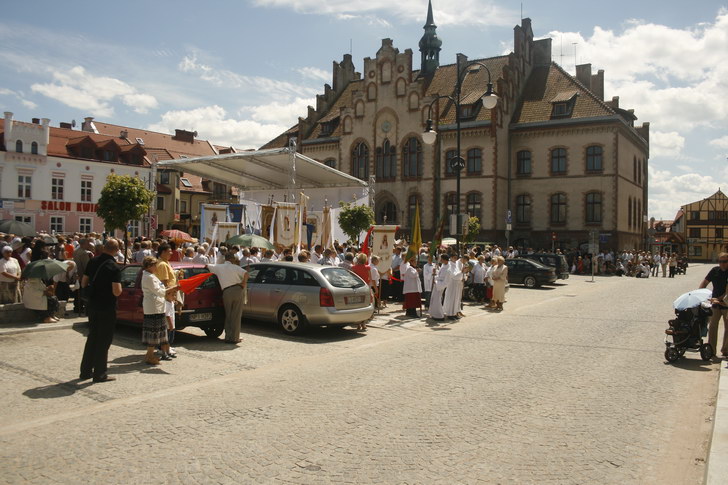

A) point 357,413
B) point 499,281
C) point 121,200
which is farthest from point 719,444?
point 121,200

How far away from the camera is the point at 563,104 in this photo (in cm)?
4506

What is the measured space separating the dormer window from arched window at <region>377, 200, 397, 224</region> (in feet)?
48.6

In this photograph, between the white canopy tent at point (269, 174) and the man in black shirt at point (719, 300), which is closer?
the man in black shirt at point (719, 300)

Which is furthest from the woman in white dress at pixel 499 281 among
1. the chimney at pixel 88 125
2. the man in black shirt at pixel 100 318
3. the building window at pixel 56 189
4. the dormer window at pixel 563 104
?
the chimney at pixel 88 125

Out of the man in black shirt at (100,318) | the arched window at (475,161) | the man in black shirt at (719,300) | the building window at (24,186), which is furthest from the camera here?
the building window at (24,186)

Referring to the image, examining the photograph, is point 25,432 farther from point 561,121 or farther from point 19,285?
point 561,121

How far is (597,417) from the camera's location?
664 cm

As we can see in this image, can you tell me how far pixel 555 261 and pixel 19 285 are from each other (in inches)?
975

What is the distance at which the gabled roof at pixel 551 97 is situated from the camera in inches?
1742

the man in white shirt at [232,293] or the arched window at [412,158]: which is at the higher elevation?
the arched window at [412,158]

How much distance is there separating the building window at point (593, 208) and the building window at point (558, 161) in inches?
111

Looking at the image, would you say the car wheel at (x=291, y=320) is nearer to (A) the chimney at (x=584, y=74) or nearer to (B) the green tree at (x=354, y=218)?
(B) the green tree at (x=354, y=218)

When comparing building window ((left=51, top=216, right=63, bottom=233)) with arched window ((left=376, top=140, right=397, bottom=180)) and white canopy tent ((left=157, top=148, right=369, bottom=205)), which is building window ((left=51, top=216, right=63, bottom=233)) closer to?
white canopy tent ((left=157, top=148, right=369, bottom=205))

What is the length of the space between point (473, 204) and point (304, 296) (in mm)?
35919
